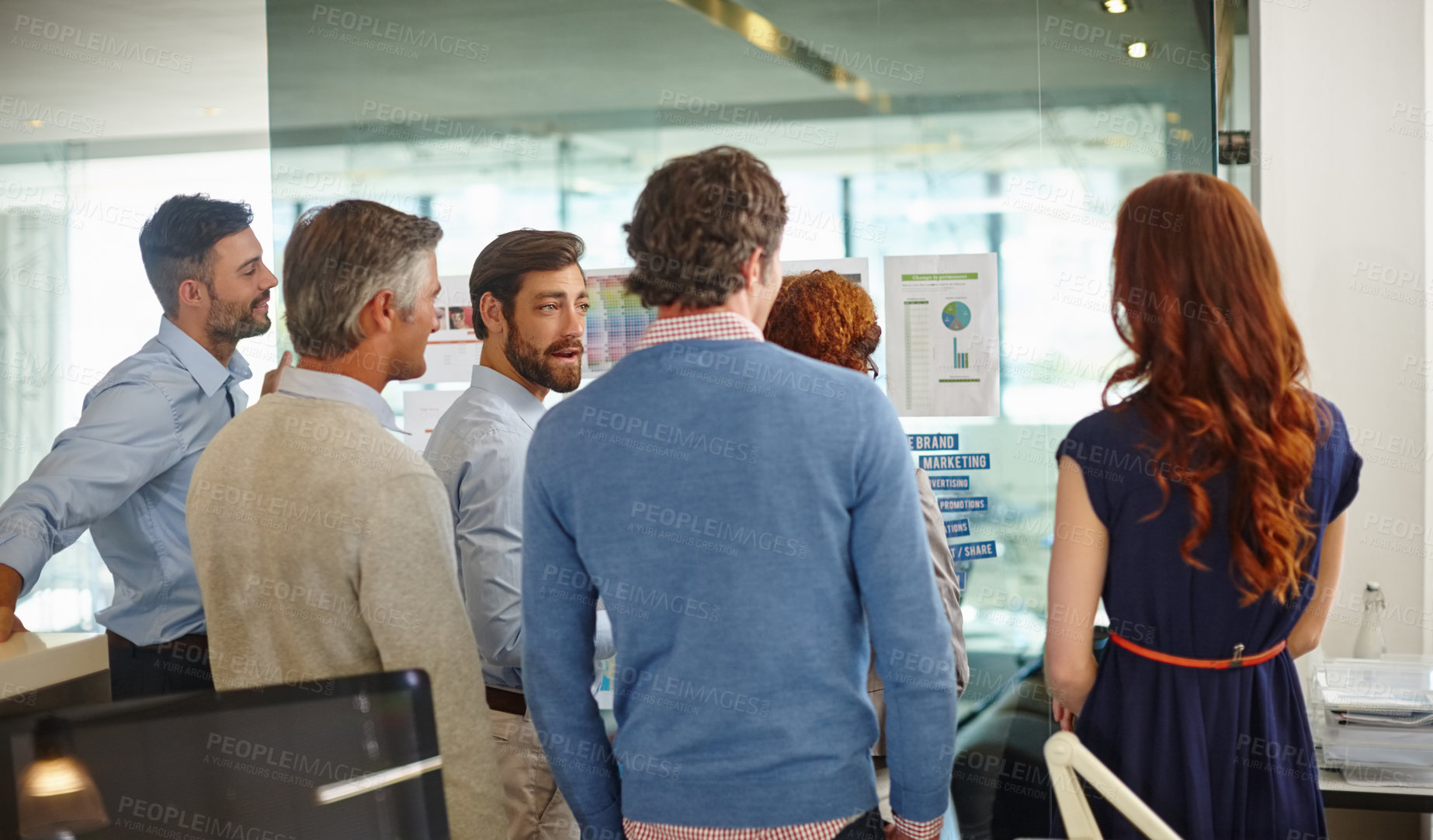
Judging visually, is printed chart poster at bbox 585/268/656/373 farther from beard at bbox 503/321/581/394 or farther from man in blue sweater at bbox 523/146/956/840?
man in blue sweater at bbox 523/146/956/840

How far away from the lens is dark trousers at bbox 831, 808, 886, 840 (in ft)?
4.40

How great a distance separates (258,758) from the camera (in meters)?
0.90

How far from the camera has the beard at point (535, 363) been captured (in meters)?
2.21

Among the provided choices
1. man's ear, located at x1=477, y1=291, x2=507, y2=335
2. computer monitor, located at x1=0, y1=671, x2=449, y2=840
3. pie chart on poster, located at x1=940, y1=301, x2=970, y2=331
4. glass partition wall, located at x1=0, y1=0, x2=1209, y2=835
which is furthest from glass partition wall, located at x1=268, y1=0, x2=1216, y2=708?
computer monitor, located at x1=0, y1=671, x2=449, y2=840

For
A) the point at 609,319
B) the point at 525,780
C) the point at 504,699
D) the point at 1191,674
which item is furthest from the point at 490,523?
the point at 609,319

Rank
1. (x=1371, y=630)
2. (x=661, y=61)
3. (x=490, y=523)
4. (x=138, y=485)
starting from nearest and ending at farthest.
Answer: (x=490, y=523), (x=138, y=485), (x=1371, y=630), (x=661, y=61)

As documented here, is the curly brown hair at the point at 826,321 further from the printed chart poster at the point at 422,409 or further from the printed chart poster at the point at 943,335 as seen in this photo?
the printed chart poster at the point at 422,409

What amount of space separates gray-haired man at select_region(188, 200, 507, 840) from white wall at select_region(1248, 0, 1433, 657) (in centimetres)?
203

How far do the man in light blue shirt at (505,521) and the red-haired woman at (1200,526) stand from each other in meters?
0.83

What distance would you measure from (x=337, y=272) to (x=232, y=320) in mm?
913

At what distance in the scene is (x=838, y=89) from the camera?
10.6ft

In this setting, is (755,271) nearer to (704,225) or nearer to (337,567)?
(704,225)

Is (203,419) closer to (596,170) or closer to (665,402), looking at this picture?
(665,402)

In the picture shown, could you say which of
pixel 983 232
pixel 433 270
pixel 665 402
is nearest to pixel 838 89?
pixel 983 232
